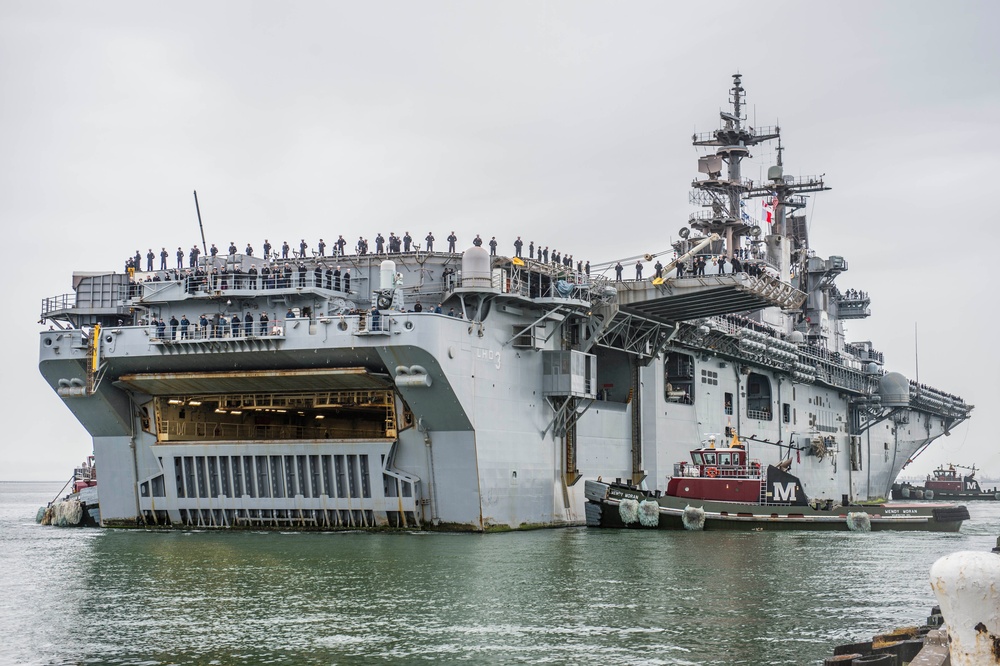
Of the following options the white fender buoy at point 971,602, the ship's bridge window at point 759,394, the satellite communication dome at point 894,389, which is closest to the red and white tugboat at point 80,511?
the ship's bridge window at point 759,394

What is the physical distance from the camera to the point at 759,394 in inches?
2168

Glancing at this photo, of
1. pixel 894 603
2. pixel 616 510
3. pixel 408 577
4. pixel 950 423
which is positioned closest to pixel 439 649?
pixel 408 577

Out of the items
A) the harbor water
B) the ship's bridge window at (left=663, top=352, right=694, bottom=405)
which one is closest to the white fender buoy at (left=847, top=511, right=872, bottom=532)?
the harbor water

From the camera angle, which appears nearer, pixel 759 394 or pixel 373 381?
pixel 373 381

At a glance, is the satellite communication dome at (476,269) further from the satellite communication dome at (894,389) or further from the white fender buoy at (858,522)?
the satellite communication dome at (894,389)

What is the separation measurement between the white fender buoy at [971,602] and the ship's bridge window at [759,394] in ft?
156

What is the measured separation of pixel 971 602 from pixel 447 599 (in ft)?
46.2

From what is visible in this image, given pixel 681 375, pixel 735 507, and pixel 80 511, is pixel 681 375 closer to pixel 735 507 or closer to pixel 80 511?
pixel 735 507

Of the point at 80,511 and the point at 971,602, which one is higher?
the point at 971,602

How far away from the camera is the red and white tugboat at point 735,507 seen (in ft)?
124

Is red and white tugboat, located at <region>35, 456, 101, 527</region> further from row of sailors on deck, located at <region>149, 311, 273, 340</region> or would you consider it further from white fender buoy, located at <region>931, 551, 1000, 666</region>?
white fender buoy, located at <region>931, 551, 1000, 666</region>

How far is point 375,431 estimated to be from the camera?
129 feet

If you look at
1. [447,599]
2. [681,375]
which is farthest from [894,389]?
[447,599]

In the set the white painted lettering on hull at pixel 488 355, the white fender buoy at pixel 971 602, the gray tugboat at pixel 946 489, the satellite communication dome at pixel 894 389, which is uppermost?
the white painted lettering on hull at pixel 488 355
